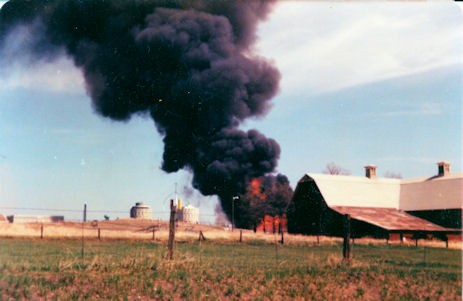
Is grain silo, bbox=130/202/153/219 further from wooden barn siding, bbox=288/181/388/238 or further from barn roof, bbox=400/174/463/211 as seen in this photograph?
barn roof, bbox=400/174/463/211

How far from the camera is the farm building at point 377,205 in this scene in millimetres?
47750

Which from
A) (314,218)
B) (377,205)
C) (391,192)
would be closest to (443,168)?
(391,192)

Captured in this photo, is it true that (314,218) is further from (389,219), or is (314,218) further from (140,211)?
(140,211)

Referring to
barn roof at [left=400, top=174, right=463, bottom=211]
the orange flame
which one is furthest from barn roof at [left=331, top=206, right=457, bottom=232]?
the orange flame

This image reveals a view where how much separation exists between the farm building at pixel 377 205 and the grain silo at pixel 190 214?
1037 inches

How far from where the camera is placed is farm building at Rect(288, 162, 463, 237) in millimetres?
47750

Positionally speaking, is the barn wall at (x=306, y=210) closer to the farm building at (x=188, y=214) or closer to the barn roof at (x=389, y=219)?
the barn roof at (x=389, y=219)

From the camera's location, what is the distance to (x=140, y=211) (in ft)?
264

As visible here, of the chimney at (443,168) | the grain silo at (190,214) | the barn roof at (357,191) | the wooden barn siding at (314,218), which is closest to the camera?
the wooden barn siding at (314,218)

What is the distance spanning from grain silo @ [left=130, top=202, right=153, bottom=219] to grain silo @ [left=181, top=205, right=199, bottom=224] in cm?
536

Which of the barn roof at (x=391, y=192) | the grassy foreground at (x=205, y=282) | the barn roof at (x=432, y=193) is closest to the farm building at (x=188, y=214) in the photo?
the barn roof at (x=391, y=192)

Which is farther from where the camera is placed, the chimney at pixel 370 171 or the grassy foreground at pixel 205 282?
the chimney at pixel 370 171

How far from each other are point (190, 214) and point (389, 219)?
37.9 m

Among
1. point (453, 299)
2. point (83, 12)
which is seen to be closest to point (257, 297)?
point (453, 299)
